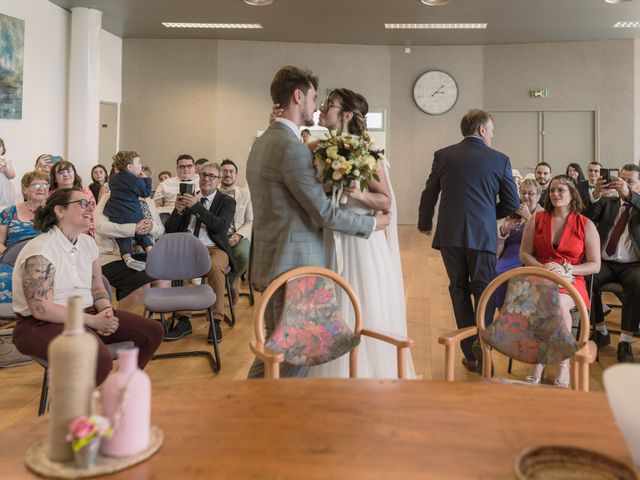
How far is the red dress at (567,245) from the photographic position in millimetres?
Result: 3994

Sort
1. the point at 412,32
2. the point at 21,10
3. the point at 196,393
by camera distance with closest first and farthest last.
Result: the point at 196,393 → the point at 21,10 → the point at 412,32

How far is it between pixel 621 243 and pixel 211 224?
325 centimetres

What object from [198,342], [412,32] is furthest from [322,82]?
[198,342]

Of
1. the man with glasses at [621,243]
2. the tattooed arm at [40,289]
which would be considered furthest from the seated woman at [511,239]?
the tattooed arm at [40,289]

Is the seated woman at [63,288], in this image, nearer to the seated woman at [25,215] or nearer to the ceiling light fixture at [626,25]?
the seated woman at [25,215]

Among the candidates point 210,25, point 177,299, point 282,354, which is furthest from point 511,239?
point 210,25

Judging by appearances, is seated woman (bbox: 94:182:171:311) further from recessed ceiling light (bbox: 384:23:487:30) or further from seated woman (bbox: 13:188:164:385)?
recessed ceiling light (bbox: 384:23:487:30)

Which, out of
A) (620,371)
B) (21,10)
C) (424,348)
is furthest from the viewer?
(21,10)

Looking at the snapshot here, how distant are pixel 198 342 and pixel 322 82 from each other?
8690mm

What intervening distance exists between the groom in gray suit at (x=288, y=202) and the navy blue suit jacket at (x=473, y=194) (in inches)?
52.6

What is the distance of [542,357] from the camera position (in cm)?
240

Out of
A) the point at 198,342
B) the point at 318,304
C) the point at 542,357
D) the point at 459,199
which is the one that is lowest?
the point at 198,342

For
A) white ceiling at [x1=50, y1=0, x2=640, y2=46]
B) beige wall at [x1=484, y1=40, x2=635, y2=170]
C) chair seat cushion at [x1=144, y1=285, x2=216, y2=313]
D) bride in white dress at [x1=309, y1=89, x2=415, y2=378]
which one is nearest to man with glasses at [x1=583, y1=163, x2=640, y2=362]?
bride in white dress at [x1=309, y1=89, x2=415, y2=378]

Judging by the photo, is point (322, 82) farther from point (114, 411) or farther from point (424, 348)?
point (114, 411)
